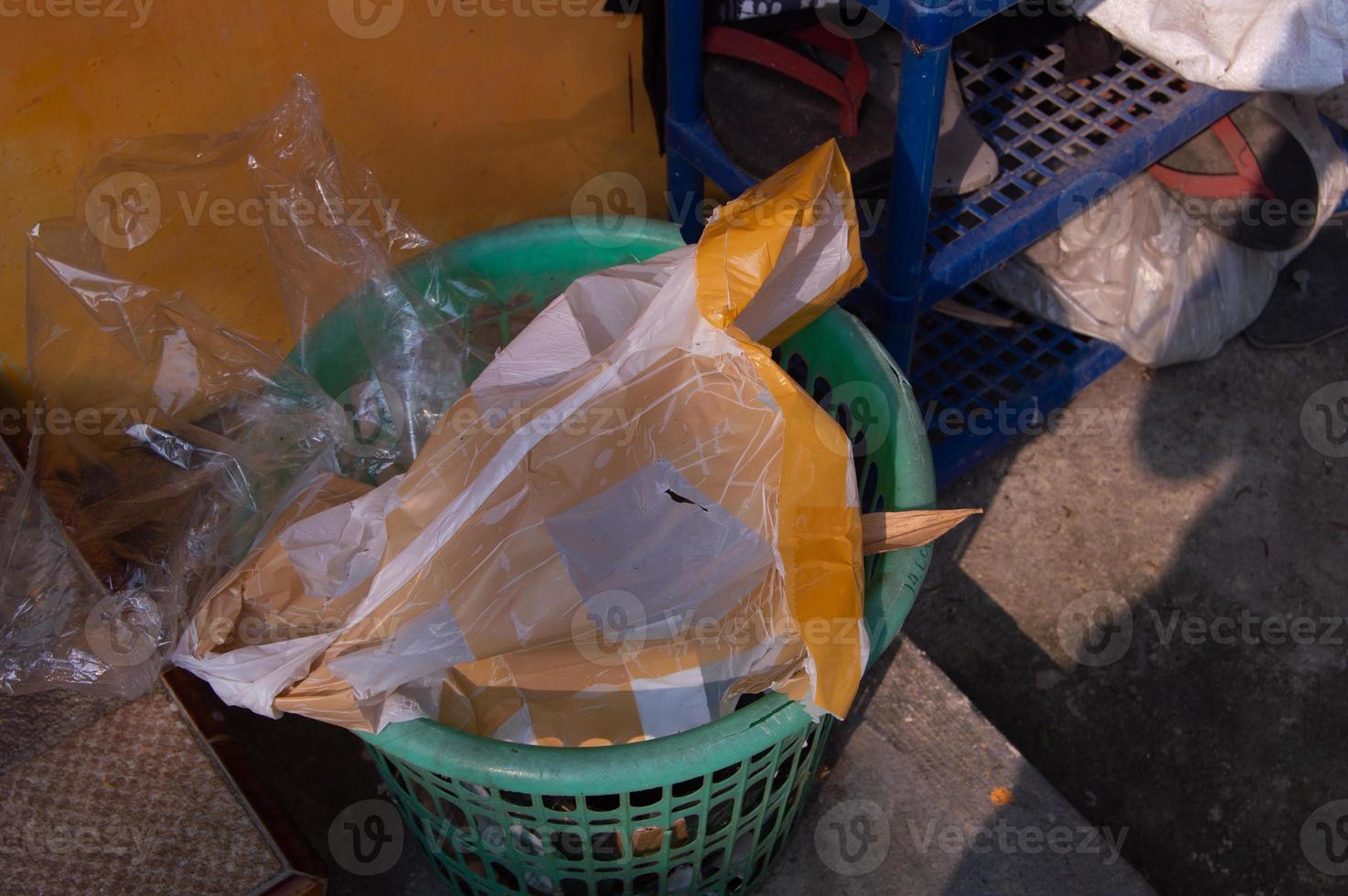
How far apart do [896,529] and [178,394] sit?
0.73 m

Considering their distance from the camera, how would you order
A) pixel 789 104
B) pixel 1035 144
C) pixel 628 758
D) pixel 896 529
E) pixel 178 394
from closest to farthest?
pixel 628 758 → pixel 896 529 → pixel 178 394 → pixel 789 104 → pixel 1035 144

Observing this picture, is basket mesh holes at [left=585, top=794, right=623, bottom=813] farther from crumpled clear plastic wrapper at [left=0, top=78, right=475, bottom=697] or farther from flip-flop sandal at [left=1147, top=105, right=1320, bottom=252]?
flip-flop sandal at [left=1147, top=105, right=1320, bottom=252]

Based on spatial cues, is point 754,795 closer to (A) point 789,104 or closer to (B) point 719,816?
(B) point 719,816

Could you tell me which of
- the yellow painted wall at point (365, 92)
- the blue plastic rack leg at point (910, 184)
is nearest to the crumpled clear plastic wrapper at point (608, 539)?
the blue plastic rack leg at point (910, 184)

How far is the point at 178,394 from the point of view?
3.90ft

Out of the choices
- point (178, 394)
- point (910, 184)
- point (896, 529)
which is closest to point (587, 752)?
point (896, 529)

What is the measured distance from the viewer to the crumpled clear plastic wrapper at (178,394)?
1.09m

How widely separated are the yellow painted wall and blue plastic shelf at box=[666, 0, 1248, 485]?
190 millimetres

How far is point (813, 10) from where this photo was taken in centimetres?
156

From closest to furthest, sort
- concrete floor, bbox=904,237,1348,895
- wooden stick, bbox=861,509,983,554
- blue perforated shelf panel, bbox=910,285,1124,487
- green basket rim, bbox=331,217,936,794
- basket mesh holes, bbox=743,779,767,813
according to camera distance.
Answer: green basket rim, bbox=331,217,936,794
wooden stick, bbox=861,509,983,554
basket mesh holes, bbox=743,779,767,813
concrete floor, bbox=904,237,1348,895
blue perforated shelf panel, bbox=910,285,1124,487

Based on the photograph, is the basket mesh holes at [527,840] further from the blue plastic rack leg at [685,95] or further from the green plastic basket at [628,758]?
the blue plastic rack leg at [685,95]

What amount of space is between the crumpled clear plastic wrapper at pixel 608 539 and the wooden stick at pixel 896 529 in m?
0.05

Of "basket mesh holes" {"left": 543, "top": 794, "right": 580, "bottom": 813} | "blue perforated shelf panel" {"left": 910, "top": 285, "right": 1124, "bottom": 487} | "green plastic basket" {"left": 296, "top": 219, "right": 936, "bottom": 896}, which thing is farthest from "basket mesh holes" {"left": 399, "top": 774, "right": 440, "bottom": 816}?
"blue perforated shelf panel" {"left": 910, "top": 285, "right": 1124, "bottom": 487}

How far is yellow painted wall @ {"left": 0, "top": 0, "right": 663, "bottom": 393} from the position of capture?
4.31 ft
